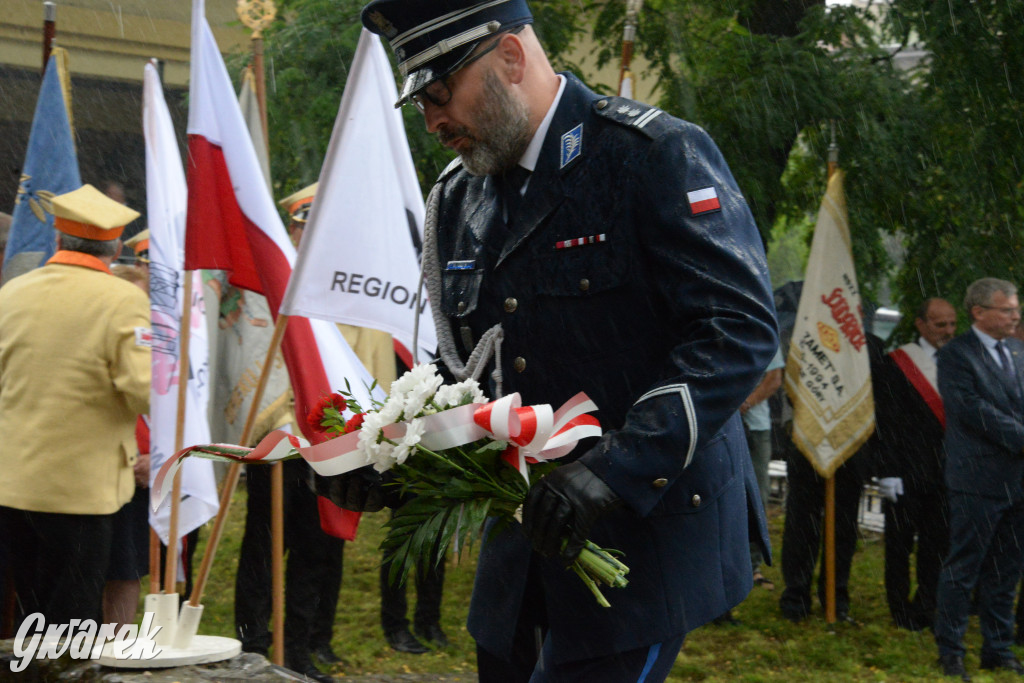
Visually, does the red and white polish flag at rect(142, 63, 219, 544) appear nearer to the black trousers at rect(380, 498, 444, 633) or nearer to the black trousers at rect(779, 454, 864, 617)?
the black trousers at rect(380, 498, 444, 633)

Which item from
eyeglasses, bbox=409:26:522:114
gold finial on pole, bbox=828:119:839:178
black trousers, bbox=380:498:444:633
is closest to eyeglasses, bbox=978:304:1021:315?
gold finial on pole, bbox=828:119:839:178

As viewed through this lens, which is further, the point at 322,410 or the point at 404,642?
the point at 404,642

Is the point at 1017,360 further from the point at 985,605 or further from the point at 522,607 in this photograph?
the point at 522,607

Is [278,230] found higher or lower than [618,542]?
higher

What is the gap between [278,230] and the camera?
4.83m

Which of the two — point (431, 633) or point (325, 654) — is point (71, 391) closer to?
point (325, 654)

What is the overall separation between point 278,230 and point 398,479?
2.56m

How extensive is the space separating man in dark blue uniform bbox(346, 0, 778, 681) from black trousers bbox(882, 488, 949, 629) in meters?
5.93

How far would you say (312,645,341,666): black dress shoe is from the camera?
6629 mm

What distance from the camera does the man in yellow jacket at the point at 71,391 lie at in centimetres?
510

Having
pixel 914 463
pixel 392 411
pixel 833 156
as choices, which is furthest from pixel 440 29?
pixel 914 463

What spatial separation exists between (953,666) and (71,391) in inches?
204

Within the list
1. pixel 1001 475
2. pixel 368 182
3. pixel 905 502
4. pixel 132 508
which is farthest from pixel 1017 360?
pixel 132 508

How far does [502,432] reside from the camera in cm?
230
